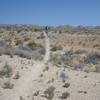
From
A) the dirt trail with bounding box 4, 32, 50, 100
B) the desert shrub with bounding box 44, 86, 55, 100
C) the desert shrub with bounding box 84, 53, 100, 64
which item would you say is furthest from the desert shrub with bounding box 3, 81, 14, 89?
the desert shrub with bounding box 84, 53, 100, 64

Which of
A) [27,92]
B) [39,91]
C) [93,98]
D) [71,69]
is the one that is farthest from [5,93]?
[71,69]

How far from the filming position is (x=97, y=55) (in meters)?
22.9

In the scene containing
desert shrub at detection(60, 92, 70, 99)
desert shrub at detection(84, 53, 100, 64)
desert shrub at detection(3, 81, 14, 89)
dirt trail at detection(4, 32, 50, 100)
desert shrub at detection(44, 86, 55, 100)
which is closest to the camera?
desert shrub at detection(44, 86, 55, 100)

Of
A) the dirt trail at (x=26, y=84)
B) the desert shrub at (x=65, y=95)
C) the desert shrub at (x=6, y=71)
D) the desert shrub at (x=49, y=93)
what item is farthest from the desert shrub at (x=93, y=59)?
the desert shrub at (x=49, y=93)

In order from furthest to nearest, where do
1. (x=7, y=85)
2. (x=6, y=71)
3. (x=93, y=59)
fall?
(x=93, y=59)
(x=6, y=71)
(x=7, y=85)

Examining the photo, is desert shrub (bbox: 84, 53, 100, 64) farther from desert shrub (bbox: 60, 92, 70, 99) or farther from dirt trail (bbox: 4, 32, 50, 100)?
desert shrub (bbox: 60, 92, 70, 99)

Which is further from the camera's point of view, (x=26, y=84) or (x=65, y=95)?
(x=26, y=84)

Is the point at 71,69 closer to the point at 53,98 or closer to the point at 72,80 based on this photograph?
the point at 72,80

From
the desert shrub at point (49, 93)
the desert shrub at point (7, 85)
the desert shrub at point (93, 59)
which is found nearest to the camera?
the desert shrub at point (49, 93)

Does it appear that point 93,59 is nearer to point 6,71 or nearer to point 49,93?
Answer: point 6,71

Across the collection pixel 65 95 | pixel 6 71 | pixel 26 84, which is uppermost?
pixel 6 71

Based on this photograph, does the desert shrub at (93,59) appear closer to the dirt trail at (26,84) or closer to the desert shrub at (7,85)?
the dirt trail at (26,84)

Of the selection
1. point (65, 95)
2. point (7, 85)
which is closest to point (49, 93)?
point (65, 95)

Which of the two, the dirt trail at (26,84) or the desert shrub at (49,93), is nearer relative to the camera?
the desert shrub at (49,93)
